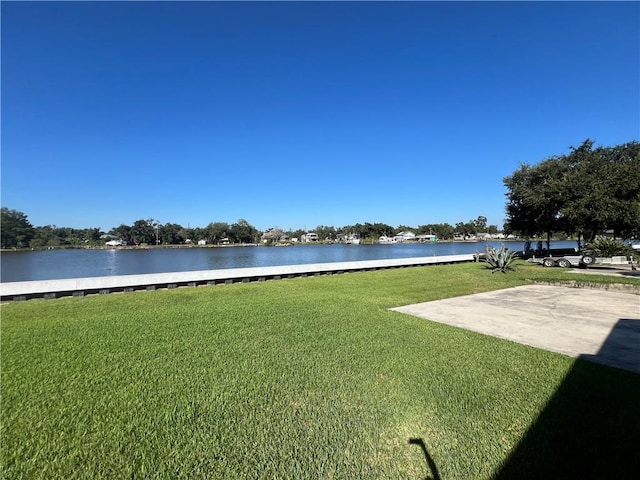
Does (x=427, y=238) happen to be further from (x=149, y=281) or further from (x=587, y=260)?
(x=149, y=281)

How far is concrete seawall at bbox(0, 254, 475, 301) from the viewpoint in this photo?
8.82m

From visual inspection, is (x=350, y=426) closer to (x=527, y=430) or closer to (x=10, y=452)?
(x=527, y=430)

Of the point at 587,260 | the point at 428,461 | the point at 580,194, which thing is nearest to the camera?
the point at 428,461

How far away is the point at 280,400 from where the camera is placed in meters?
3.15

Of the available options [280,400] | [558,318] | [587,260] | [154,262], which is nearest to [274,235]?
[154,262]

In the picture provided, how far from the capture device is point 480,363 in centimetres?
408

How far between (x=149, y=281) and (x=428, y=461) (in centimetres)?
1007

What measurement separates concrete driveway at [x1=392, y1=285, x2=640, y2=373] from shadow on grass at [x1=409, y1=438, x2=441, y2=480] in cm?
304

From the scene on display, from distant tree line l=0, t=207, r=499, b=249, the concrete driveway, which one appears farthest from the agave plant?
distant tree line l=0, t=207, r=499, b=249

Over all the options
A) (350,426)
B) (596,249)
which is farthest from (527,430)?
(596,249)

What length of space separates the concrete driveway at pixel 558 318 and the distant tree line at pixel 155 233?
316ft

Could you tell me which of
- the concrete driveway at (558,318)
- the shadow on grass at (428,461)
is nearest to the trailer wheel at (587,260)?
the concrete driveway at (558,318)

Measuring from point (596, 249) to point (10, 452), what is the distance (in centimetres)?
2304

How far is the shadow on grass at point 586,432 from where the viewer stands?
2.26 m
